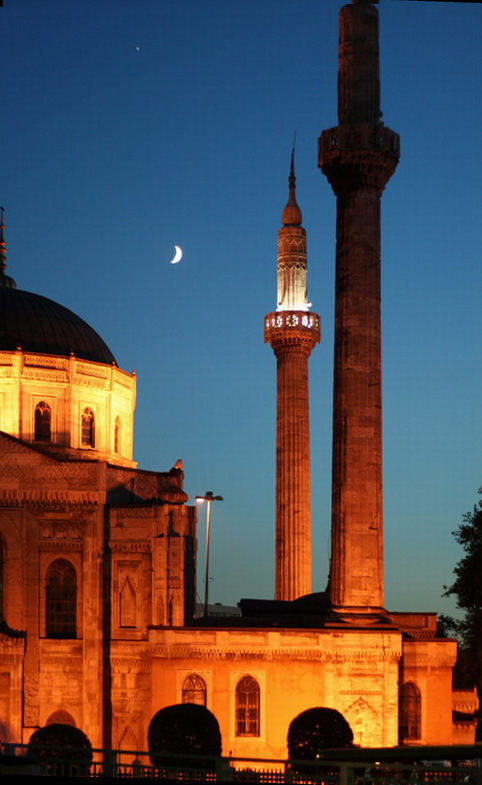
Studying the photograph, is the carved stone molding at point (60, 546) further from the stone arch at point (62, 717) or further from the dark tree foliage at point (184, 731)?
the dark tree foliage at point (184, 731)

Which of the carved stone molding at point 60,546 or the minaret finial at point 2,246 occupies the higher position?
the minaret finial at point 2,246

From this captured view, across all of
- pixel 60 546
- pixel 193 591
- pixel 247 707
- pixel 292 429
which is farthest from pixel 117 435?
pixel 247 707

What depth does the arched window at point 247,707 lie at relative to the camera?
42938 mm

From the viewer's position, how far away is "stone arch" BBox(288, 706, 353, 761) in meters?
35.5

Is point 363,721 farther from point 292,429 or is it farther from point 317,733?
point 292,429

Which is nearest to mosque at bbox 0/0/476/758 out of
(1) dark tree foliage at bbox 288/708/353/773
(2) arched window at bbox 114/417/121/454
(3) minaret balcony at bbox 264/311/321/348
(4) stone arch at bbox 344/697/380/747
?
(4) stone arch at bbox 344/697/380/747

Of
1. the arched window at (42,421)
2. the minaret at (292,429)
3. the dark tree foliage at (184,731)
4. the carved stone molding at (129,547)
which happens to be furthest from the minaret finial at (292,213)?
the dark tree foliage at (184,731)

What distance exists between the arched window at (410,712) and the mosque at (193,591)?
6 centimetres

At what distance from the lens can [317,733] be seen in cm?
3584

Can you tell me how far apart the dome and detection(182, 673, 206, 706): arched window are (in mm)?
16846

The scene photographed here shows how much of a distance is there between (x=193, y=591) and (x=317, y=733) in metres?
13.5

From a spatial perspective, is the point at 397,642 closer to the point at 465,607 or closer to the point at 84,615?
the point at 84,615

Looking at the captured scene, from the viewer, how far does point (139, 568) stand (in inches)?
1901

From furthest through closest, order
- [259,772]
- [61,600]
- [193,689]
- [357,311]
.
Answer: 1. [61,600]
2. [357,311]
3. [193,689]
4. [259,772]
